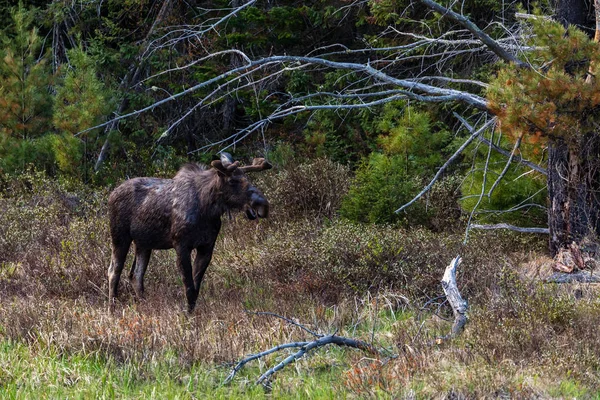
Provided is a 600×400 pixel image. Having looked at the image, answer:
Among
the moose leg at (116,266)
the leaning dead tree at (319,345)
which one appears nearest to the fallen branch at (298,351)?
the leaning dead tree at (319,345)

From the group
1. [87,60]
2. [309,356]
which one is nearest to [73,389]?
[309,356]

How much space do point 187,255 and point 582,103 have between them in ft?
13.3

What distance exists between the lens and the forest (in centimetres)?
625

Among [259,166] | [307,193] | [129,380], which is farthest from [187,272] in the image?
[307,193]

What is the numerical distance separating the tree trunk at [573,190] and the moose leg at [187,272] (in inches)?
155

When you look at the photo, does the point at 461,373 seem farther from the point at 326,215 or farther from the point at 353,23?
the point at 353,23

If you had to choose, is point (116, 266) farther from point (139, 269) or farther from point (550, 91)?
point (550, 91)

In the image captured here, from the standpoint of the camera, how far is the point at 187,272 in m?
8.22

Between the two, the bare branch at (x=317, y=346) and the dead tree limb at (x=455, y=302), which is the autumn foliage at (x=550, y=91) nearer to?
the dead tree limb at (x=455, y=302)

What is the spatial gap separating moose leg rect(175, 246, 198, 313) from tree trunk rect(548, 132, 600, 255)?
393cm

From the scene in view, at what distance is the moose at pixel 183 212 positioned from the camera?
8.10 meters

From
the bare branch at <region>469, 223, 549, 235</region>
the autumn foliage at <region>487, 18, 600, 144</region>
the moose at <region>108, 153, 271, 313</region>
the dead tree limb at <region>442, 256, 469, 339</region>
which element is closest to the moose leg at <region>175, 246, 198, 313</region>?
the moose at <region>108, 153, 271, 313</region>

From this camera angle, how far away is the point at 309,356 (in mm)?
6562

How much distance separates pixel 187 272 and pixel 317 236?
8.47ft
